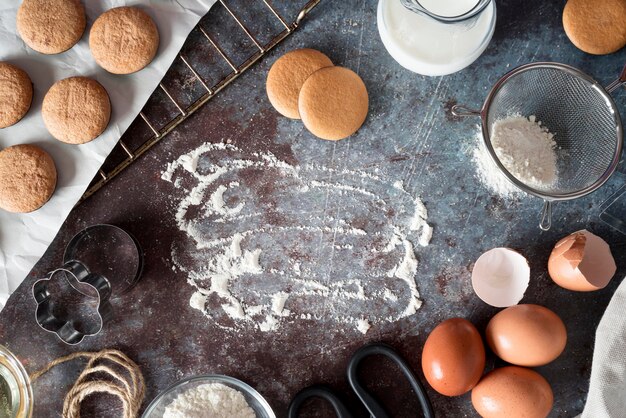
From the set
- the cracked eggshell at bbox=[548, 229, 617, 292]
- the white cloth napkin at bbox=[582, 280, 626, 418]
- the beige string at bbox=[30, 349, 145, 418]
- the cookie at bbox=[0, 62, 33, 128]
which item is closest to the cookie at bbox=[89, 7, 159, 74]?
the cookie at bbox=[0, 62, 33, 128]

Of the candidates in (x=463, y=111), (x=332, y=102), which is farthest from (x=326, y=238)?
(x=463, y=111)

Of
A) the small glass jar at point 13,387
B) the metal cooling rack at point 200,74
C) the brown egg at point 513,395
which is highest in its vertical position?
the metal cooling rack at point 200,74

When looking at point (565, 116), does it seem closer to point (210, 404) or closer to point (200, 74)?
point (200, 74)

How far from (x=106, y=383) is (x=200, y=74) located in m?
0.71

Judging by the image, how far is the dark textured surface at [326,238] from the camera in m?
1.44

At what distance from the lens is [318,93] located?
138cm

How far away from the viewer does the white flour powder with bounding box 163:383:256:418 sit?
1.35m

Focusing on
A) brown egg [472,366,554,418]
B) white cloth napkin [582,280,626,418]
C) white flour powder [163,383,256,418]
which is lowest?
white cloth napkin [582,280,626,418]

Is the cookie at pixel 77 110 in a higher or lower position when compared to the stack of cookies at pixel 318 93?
higher

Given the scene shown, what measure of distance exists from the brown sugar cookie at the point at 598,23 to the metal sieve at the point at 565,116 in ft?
0.25

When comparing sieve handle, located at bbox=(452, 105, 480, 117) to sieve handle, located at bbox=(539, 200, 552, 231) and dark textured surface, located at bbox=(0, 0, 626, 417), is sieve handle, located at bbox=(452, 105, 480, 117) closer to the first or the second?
dark textured surface, located at bbox=(0, 0, 626, 417)

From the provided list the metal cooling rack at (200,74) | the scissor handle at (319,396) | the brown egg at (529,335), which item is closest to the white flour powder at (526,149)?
the brown egg at (529,335)

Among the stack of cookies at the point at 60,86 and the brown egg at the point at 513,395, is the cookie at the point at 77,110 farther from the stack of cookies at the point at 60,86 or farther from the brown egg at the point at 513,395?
the brown egg at the point at 513,395

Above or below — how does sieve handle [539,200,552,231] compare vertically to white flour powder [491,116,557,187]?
below
